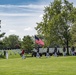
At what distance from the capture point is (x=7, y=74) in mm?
20125

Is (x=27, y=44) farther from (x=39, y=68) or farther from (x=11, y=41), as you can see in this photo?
(x=11, y=41)

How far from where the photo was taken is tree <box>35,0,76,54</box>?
7950cm

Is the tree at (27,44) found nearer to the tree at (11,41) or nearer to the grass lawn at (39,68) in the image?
the grass lawn at (39,68)

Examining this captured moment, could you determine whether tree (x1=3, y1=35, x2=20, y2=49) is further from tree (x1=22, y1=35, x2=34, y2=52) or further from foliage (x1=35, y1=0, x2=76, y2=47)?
foliage (x1=35, y1=0, x2=76, y2=47)

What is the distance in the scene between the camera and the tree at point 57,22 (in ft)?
261

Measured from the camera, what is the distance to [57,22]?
7931cm

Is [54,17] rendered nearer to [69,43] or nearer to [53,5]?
[53,5]

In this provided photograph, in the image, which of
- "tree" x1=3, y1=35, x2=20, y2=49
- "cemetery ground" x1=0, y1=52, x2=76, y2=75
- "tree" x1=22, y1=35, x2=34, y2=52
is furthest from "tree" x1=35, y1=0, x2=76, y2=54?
"tree" x1=3, y1=35, x2=20, y2=49

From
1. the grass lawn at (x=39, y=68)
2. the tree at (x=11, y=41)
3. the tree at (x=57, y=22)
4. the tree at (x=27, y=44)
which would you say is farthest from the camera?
the tree at (x=11, y=41)

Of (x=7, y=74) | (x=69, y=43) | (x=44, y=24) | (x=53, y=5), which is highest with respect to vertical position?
(x=53, y=5)

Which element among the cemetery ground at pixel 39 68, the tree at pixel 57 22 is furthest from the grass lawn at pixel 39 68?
the tree at pixel 57 22

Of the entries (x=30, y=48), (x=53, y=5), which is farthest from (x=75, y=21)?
(x=30, y=48)

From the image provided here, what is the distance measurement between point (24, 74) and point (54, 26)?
2346 inches

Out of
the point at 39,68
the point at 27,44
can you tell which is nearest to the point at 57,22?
the point at 27,44
